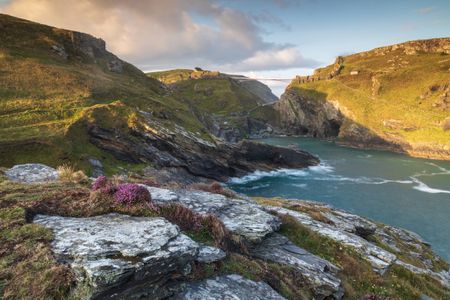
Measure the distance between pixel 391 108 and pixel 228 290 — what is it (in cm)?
16535

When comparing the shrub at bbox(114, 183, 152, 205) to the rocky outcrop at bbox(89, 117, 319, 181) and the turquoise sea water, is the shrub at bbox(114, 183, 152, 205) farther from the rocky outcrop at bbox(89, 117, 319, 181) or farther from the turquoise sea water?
the rocky outcrop at bbox(89, 117, 319, 181)

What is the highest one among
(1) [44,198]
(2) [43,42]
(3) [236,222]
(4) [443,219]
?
(2) [43,42]

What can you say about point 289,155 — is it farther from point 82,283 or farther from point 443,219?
point 82,283

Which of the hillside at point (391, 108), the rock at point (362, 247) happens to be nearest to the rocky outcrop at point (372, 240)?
the rock at point (362, 247)

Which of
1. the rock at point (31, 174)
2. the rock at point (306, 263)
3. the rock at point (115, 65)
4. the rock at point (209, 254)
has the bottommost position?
the rock at point (306, 263)

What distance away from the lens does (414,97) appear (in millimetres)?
153625

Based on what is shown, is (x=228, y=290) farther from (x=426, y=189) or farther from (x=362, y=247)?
(x=426, y=189)

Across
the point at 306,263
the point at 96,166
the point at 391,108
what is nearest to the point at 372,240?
the point at 306,263

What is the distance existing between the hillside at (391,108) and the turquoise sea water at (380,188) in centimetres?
2199

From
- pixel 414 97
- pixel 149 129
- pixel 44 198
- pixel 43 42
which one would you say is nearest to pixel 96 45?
pixel 43 42

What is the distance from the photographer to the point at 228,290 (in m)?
10.9

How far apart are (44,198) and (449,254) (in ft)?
160

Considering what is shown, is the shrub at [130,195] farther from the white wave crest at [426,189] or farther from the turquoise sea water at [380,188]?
the white wave crest at [426,189]

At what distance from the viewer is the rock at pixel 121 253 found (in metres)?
8.60
